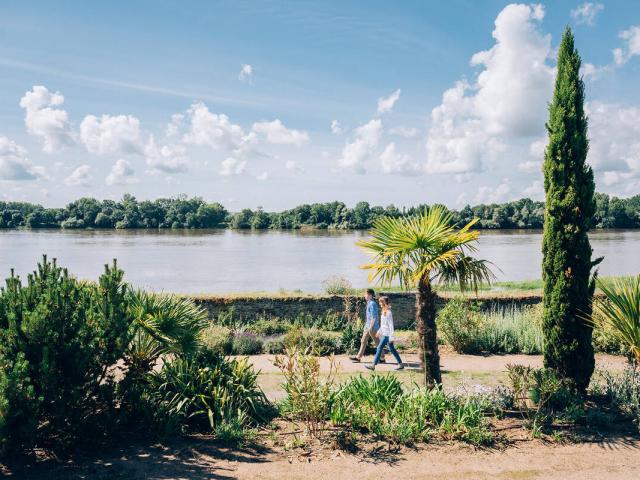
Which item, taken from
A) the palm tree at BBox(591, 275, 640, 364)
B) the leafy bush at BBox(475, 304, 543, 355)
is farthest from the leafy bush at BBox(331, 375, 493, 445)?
the leafy bush at BBox(475, 304, 543, 355)

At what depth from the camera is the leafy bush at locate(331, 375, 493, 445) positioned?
6.85m

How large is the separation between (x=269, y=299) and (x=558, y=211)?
10.7 m

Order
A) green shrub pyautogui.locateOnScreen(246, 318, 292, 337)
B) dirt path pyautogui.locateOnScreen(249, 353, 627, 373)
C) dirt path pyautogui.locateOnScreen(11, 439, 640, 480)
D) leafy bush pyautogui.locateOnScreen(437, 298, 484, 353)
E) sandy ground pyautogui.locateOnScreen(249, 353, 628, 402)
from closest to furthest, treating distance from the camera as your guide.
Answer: dirt path pyautogui.locateOnScreen(11, 439, 640, 480)
sandy ground pyautogui.locateOnScreen(249, 353, 628, 402)
dirt path pyautogui.locateOnScreen(249, 353, 627, 373)
leafy bush pyautogui.locateOnScreen(437, 298, 484, 353)
green shrub pyautogui.locateOnScreen(246, 318, 292, 337)

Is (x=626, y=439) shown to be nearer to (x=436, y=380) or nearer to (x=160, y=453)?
(x=436, y=380)

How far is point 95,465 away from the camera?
238 inches

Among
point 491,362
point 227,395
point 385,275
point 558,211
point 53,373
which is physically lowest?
point 491,362

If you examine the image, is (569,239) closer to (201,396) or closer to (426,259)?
(426,259)

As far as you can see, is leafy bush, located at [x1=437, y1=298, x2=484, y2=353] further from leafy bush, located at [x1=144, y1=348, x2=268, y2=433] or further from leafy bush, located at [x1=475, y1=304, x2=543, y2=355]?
leafy bush, located at [x1=144, y1=348, x2=268, y2=433]

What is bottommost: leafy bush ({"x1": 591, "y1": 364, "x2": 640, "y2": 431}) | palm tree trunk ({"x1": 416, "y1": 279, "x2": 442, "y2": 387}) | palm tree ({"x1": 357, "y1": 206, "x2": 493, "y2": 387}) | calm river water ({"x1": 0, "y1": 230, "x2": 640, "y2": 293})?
calm river water ({"x1": 0, "y1": 230, "x2": 640, "y2": 293})

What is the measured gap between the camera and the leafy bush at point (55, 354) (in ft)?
18.5

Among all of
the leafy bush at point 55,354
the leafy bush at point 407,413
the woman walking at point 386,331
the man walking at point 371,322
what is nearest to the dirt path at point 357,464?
the leafy bush at point 407,413

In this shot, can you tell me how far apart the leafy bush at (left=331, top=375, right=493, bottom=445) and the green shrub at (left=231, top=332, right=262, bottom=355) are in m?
5.87

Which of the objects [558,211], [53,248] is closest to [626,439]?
[558,211]

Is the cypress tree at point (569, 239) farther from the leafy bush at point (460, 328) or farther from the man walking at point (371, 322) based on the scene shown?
the leafy bush at point (460, 328)
